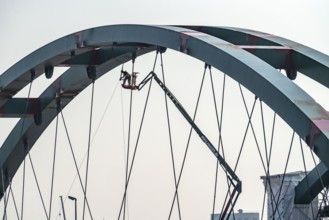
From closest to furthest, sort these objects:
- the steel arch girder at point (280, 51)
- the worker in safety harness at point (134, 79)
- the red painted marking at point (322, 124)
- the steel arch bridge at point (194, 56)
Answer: the red painted marking at point (322, 124) → the steel arch bridge at point (194, 56) → the steel arch girder at point (280, 51) → the worker in safety harness at point (134, 79)

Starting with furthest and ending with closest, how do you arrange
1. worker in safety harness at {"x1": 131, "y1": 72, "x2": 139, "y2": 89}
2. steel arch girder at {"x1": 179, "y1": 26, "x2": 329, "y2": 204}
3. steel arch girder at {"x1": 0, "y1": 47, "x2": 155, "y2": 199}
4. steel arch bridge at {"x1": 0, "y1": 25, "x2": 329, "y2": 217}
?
worker in safety harness at {"x1": 131, "y1": 72, "x2": 139, "y2": 89}, steel arch girder at {"x1": 0, "y1": 47, "x2": 155, "y2": 199}, steel arch girder at {"x1": 179, "y1": 26, "x2": 329, "y2": 204}, steel arch bridge at {"x1": 0, "y1": 25, "x2": 329, "y2": 217}

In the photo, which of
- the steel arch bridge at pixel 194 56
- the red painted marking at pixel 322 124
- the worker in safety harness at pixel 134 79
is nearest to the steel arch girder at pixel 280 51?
the steel arch bridge at pixel 194 56

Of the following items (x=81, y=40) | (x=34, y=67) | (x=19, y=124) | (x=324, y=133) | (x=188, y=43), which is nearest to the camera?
(x=324, y=133)

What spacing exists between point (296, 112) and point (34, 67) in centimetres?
2199

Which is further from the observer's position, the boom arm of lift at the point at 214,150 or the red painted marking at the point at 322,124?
the boom arm of lift at the point at 214,150

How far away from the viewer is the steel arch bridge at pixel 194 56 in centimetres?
5509

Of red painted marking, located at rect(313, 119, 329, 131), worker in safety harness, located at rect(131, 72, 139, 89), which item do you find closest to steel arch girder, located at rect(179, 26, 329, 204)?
red painted marking, located at rect(313, 119, 329, 131)

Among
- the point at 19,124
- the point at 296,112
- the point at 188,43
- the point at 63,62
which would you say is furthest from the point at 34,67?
the point at 296,112

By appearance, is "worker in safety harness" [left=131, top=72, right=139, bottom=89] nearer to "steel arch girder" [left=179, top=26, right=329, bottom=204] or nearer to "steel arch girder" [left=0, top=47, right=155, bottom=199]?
"steel arch girder" [left=0, top=47, right=155, bottom=199]

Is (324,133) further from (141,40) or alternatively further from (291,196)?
(291,196)

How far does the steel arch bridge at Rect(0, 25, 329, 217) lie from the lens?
181ft

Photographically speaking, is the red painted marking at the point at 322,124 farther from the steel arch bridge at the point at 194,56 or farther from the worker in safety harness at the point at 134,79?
the worker in safety harness at the point at 134,79

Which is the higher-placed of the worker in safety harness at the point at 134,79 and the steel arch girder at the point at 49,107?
the worker in safety harness at the point at 134,79

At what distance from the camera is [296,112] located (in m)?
54.6
